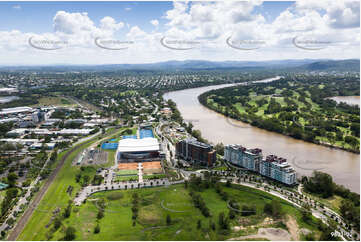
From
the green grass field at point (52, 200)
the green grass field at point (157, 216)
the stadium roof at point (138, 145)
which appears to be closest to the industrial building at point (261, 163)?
the green grass field at point (157, 216)

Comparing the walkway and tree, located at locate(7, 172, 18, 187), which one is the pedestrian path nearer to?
the walkway

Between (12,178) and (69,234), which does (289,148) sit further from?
(12,178)

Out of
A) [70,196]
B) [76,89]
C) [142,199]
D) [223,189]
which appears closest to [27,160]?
[70,196]

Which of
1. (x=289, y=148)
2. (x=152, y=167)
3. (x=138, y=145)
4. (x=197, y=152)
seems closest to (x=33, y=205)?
(x=152, y=167)

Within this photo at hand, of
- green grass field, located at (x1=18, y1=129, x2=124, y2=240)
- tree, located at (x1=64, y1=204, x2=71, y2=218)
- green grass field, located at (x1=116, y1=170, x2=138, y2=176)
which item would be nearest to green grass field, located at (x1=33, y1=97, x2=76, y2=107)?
green grass field, located at (x1=18, y1=129, x2=124, y2=240)

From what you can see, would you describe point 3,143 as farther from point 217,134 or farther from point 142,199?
point 217,134
